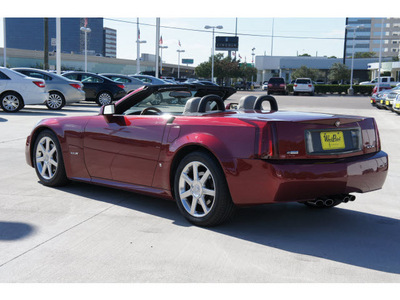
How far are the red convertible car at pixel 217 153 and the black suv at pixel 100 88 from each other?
680 inches

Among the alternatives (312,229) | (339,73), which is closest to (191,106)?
(312,229)

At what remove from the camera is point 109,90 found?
22.8 metres

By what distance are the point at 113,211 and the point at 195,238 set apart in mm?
1173

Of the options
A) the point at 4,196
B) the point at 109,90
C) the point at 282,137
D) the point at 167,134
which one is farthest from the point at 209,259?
the point at 109,90

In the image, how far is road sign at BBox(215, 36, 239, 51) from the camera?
95500mm

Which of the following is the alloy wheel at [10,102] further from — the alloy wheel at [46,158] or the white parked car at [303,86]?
the white parked car at [303,86]

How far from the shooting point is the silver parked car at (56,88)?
18.8 metres

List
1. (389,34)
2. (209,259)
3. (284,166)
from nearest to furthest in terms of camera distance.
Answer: (209,259)
(284,166)
(389,34)

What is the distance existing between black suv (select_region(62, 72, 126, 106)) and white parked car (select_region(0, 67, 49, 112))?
587cm

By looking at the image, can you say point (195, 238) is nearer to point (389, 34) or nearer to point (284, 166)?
point (284, 166)

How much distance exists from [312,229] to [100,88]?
19.2 metres

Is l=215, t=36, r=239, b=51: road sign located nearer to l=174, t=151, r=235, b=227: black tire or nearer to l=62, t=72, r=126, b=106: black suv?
l=62, t=72, r=126, b=106: black suv

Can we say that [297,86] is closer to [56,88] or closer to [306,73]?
[56,88]

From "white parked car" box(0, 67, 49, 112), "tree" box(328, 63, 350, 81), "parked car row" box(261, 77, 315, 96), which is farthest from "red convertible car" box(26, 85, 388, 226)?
"tree" box(328, 63, 350, 81)
